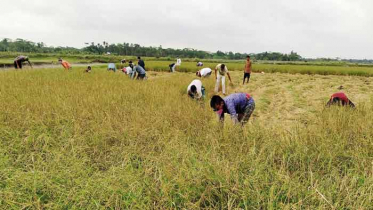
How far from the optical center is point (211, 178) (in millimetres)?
1539

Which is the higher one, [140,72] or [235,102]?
[140,72]

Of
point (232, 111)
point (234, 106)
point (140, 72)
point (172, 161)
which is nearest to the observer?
point (172, 161)

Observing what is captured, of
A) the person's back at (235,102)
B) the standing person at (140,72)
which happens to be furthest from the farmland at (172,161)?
the standing person at (140,72)

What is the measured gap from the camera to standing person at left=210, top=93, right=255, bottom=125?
283cm

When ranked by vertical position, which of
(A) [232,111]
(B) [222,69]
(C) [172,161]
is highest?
(B) [222,69]

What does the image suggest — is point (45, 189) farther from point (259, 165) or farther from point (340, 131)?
point (340, 131)

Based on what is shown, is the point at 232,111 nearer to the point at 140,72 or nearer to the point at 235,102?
the point at 235,102

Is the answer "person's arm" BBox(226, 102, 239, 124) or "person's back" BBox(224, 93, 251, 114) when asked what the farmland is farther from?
"person's back" BBox(224, 93, 251, 114)

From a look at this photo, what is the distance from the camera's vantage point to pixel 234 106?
308 cm

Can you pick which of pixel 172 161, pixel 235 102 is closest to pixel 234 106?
pixel 235 102

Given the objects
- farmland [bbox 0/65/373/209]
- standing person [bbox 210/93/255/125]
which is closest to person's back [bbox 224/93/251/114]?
standing person [bbox 210/93/255/125]

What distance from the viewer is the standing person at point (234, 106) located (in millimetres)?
2828

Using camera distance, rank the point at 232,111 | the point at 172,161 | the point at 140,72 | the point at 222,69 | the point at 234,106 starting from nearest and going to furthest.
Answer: the point at 172,161 < the point at 232,111 < the point at 234,106 < the point at 222,69 < the point at 140,72

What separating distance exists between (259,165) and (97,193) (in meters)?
1.37
